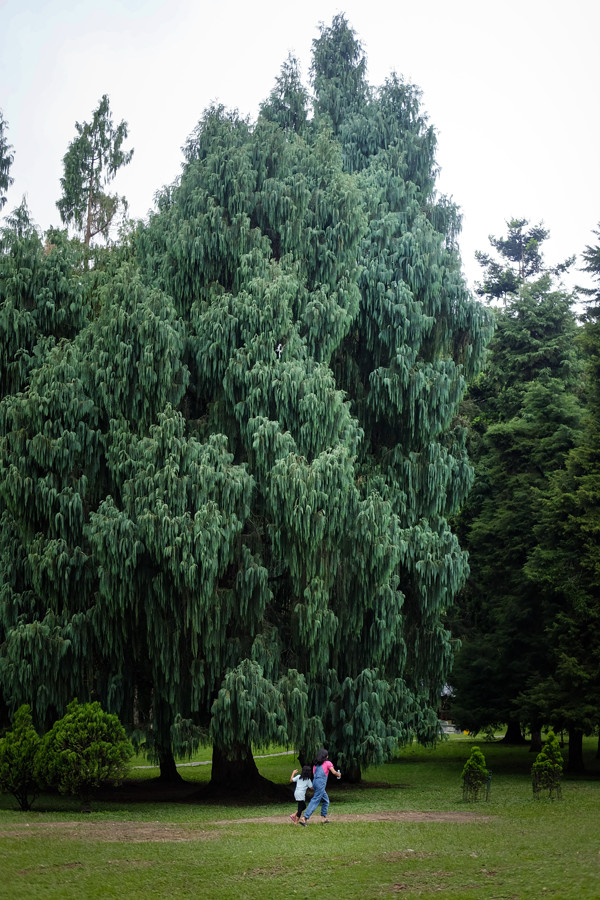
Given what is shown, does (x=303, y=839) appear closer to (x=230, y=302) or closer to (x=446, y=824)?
(x=446, y=824)

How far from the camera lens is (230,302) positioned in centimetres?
1856

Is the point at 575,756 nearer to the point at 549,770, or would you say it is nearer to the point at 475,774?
the point at 549,770

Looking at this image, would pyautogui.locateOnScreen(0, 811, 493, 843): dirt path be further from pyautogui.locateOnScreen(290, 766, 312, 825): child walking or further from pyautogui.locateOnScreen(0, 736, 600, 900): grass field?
pyautogui.locateOnScreen(290, 766, 312, 825): child walking

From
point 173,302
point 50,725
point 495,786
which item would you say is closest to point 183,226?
point 173,302

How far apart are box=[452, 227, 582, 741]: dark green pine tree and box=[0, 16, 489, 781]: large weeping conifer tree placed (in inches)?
231

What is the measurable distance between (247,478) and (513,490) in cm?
1278

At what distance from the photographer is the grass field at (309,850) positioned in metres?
9.11

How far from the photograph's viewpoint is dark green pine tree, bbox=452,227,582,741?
85.6ft

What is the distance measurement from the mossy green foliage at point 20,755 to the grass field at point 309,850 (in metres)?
0.61

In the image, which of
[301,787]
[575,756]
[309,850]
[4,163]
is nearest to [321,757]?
[301,787]

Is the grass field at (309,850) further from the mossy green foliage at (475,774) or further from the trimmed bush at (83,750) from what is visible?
the trimmed bush at (83,750)

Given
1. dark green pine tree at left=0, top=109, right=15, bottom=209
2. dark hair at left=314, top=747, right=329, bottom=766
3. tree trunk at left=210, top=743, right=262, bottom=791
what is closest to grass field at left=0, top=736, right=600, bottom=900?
dark hair at left=314, top=747, right=329, bottom=766

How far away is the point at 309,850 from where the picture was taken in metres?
11.4

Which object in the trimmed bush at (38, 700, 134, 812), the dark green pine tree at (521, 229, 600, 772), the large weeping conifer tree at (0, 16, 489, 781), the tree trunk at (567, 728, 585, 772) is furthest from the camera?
the tree trunk at (567, 728, 585, 772)
